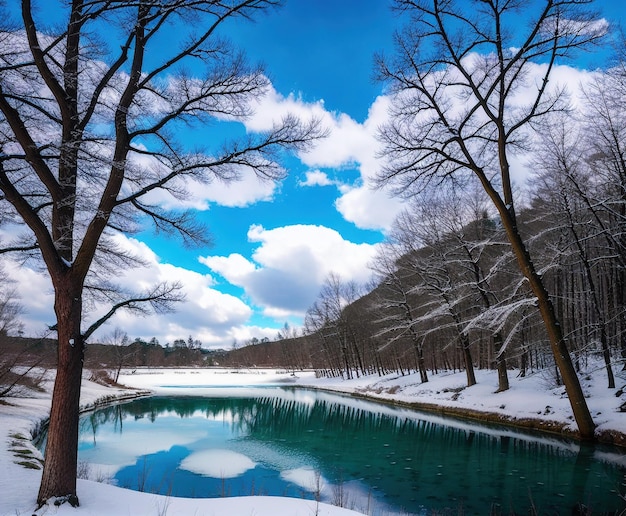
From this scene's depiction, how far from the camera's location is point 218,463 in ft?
39.5

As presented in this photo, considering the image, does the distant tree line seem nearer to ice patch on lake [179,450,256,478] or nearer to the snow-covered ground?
the snow-covered ground

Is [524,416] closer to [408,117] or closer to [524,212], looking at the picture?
[524,212]

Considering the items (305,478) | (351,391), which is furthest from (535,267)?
(351,391)

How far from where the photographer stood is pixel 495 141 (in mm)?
12547

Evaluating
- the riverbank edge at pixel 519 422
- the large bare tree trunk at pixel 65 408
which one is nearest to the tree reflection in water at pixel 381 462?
the riverbank edge at pixel 519 422

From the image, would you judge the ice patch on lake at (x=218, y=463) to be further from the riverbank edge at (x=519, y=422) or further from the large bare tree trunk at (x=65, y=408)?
the riverbank edge at (x=519, y=422)

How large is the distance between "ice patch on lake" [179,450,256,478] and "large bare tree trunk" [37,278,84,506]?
17.7 feet

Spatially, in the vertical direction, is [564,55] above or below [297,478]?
above

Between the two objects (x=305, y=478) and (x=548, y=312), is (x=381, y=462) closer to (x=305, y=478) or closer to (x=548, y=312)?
(x=305, y=478)

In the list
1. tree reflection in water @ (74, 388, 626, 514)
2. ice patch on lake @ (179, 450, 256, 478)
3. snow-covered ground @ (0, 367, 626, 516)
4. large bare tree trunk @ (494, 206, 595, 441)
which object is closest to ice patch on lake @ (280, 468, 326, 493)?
tree reflection in water @ (74, 388, 626, 514)

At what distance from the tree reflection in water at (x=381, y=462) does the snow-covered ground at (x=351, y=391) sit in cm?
107

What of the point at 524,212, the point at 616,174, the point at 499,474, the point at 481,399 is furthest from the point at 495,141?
the point at 481,399

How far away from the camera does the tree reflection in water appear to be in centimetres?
880

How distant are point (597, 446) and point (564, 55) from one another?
435 inches
